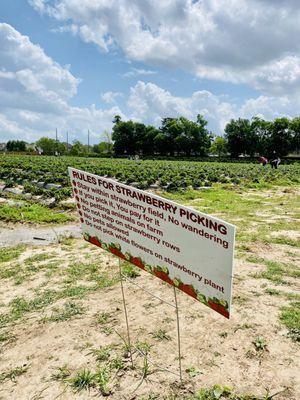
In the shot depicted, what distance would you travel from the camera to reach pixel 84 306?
4785 millimetres


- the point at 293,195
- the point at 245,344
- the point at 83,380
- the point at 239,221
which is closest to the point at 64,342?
the point at 83,380

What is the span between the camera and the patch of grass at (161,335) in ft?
13.1

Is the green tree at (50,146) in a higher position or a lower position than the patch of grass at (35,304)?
higher

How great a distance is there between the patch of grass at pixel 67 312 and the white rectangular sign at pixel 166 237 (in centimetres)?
134

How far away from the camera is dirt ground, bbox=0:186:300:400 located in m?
3.28

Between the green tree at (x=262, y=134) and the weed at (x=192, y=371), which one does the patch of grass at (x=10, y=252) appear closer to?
the weed at (x=192, y=371)

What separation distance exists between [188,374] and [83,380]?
3.44 feet

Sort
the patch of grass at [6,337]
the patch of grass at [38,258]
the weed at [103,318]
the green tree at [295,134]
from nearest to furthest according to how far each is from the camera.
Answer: the patch of grass at [6,337] < the weed at [103,318] < the patch of grass at [38,258] < the green tree at [295,134]

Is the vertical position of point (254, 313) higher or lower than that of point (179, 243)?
lower

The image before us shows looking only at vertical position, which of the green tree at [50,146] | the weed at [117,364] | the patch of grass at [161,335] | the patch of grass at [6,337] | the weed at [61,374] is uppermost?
the green tree at [50,146]

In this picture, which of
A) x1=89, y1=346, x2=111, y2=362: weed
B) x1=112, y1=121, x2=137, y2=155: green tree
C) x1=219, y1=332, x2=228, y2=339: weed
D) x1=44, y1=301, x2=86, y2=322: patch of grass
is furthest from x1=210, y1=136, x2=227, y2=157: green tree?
x1=89, y1=346, x2=111, y2=362: weed

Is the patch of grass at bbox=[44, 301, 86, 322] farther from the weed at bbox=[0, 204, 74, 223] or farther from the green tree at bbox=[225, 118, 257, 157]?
the green tree at bbox=[225, 118, 257, 157]

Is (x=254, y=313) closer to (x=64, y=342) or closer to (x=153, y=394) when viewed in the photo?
(x=153, y=394)

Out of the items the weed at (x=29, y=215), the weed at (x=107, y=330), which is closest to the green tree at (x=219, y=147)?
the weed at (x=29, y=215)
